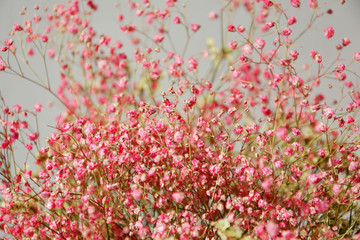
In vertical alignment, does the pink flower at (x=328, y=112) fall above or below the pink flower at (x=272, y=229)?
above

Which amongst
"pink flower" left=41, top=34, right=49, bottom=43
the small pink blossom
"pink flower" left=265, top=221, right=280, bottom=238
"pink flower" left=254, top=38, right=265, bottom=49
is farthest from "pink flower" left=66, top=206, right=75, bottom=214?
"pink flower" left=254, top=38, right=265, bottom=49

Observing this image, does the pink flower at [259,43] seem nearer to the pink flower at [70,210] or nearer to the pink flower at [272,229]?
the pink flower at [272,229]

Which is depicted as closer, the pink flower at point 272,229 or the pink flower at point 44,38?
the pink flower at point 272,229

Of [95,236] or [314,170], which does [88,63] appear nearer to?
[95,236]

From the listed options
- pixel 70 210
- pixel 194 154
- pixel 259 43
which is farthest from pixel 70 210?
pixel 259 43

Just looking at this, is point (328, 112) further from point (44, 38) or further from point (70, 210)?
point (44, 38)

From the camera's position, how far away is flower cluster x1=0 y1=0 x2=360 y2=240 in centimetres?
104

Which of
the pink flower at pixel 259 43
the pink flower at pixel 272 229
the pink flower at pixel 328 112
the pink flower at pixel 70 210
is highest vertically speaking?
the pink flower at pixel 259 43

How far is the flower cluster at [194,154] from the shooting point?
40.9 inches

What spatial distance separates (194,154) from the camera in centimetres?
112

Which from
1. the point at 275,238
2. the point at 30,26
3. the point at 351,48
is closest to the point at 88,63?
the point at 30,26

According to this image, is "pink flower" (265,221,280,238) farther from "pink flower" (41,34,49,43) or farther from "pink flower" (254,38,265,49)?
"pink flower" (41,34,49,43)

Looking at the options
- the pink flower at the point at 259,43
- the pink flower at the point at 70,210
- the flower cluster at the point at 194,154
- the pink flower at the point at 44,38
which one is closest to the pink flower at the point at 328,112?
the flower cluster at the point at 194,154

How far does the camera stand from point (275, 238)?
99 centimetres
